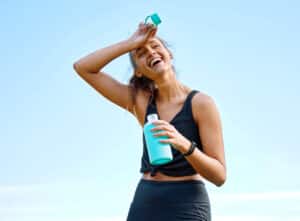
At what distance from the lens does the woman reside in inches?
141

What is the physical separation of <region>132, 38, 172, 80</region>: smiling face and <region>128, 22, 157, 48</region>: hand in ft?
0.12

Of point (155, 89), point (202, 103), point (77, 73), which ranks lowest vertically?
point (202, 103)

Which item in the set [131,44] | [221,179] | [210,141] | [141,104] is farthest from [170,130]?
[131,44]

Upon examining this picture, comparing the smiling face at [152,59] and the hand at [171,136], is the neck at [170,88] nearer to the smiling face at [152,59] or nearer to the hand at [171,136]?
the smiling face at [152,59]

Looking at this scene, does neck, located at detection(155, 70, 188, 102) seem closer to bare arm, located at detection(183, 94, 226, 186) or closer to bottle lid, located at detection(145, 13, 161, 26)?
bare arm, located at detection(183, 94, 226, 186)

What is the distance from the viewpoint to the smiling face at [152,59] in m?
4.00

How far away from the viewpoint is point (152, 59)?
13.3ft

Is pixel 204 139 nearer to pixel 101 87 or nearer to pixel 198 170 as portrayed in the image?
pixel 198 170

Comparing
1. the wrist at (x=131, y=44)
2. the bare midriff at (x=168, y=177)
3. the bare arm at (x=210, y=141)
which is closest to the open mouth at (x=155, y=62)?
the wrist at (x=131, y=44)

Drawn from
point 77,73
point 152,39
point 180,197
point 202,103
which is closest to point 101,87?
point 77,73

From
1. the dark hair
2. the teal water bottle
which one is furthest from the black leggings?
the dark hair

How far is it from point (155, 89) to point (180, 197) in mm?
1012

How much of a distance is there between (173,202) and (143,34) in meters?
1.46

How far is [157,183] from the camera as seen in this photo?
3.74 meters
